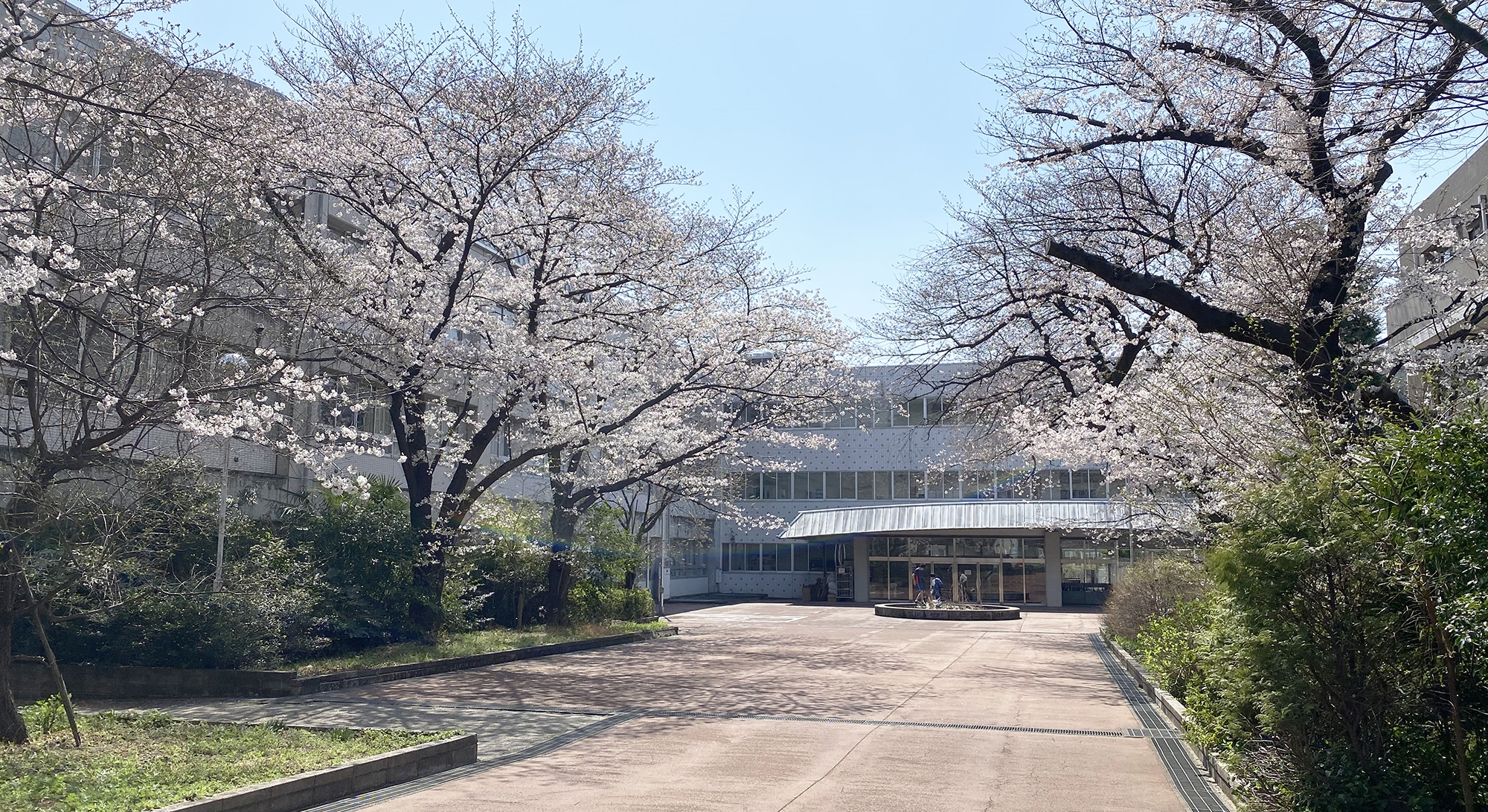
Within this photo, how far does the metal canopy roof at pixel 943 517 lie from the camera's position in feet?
143

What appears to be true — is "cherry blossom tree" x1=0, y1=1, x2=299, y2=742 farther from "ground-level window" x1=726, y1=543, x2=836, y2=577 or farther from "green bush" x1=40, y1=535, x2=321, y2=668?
"ground-level window" x1=726, y1=543, x2=836, y2=577

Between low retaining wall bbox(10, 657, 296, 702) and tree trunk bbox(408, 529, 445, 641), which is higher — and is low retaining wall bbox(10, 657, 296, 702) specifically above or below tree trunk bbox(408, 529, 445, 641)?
below

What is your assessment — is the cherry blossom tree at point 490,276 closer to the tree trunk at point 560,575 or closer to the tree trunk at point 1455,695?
the tree trunk at point 560,575

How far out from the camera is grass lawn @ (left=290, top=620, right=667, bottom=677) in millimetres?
15562

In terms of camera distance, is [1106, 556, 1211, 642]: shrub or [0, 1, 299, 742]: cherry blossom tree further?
[1106, 556, 1211, 642]: shrub

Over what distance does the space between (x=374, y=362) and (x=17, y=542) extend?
890 centimetres

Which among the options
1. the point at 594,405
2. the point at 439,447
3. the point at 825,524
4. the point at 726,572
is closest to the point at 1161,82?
the point at 594,405

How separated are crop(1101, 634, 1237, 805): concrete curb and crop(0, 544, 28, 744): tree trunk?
977 cm

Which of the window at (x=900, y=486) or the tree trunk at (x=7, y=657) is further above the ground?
the window at (x=900, y=486)

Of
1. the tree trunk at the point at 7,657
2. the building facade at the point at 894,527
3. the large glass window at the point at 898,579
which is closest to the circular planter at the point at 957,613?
the building facade at the point at 894,527

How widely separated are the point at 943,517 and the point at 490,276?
101ft

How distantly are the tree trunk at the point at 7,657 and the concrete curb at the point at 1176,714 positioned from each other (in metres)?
9.77

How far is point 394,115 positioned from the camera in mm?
18297

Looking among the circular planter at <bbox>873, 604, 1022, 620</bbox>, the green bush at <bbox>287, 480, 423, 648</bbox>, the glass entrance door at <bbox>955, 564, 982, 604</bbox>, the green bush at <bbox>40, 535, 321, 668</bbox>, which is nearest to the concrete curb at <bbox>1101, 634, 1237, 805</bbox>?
the green bush at <bbox>40, 535, 321, 668</bbox>
